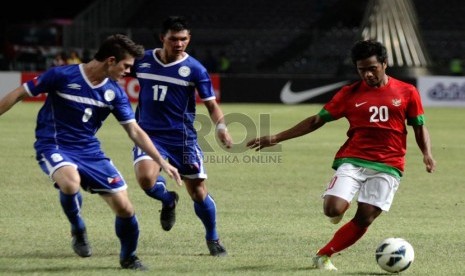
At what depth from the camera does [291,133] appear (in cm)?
873

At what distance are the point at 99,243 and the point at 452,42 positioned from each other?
31543 millimetres

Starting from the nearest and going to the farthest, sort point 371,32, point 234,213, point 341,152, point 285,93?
1. point 341,152
2. point 234,213
3. point 285,93
4. point 371,32

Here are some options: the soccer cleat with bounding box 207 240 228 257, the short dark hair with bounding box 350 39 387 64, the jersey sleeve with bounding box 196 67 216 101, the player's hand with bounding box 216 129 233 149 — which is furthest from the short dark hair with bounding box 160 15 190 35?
the soccer cleat with bounding box 207 240 228 257

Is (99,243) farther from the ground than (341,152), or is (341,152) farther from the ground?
(341,152)

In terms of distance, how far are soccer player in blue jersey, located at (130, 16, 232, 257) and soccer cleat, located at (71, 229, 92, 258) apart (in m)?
0.94

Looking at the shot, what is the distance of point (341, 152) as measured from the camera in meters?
8.80

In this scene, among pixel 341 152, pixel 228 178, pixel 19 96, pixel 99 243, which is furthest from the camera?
pixel 228 178

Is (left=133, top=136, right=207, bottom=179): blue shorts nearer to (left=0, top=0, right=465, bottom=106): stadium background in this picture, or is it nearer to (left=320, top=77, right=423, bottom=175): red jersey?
(left=320, top=77, right=423, bottom=175): red jersey

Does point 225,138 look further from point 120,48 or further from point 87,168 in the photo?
point 120,48

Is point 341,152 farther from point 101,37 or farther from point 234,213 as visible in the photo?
point 101,37

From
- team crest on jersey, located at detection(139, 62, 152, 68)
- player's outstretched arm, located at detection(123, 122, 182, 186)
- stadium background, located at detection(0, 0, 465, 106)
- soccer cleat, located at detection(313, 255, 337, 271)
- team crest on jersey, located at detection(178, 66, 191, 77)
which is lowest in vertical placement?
stadium background, located at detection(0, 0, 465, 106)

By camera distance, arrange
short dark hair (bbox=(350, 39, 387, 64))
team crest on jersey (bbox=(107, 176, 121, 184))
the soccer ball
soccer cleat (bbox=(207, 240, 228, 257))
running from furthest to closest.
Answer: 1. soccer cleat (bbox=(207, 240, 228, 257))
2. short dark hair (bbox=(350, 39, 387, 64))
3. team crest on jersey (bbox=(107, 176, 121, 184))
4. the soccer ball

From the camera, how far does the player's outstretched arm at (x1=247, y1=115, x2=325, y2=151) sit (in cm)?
867

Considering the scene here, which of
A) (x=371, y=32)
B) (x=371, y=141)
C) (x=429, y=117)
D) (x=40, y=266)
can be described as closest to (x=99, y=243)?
(x=40, y=266)
